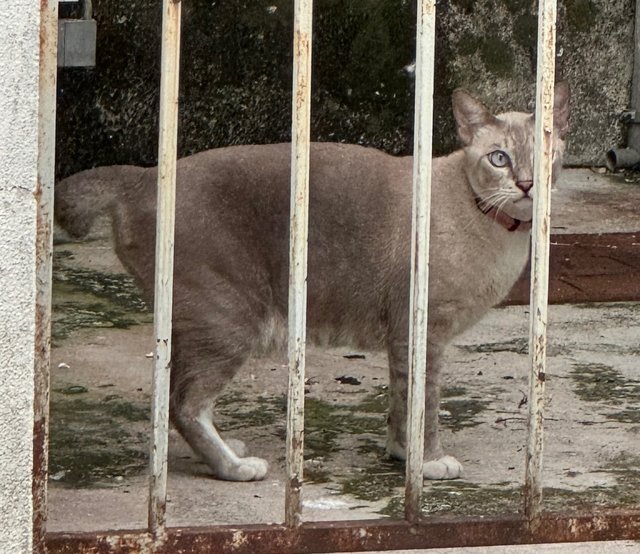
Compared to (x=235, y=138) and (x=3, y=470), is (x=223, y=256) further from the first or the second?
(x=235, y=138)

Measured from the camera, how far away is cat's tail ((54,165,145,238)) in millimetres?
4371

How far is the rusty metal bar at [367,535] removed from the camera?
3076 millimetres

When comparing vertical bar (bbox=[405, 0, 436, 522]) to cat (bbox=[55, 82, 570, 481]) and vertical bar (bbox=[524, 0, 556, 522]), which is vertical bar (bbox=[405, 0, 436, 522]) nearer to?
vertical bar (bbox=[524, 0, 556, 522])

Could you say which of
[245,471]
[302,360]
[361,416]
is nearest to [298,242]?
[302,360]

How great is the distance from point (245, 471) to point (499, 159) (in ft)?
4.06

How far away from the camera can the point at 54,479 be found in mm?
4141

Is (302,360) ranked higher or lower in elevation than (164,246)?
lower

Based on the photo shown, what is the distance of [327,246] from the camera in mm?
4586

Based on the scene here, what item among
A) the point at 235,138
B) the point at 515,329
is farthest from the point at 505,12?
the point at 515,329

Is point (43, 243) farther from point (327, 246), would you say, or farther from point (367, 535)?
point (327, 246)

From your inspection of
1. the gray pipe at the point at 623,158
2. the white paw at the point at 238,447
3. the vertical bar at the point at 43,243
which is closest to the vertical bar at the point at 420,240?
the vertical bar at the point at 43,243

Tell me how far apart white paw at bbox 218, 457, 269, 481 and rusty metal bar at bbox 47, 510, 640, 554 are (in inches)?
43.9

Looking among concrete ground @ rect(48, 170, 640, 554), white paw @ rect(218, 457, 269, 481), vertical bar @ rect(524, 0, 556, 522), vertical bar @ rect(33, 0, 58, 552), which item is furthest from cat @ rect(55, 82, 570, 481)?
vertical bar @ rect(33, 0, 58, 552)

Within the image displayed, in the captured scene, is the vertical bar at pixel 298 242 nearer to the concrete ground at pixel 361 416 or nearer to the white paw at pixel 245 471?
the concrete ground at pixel 361 416
